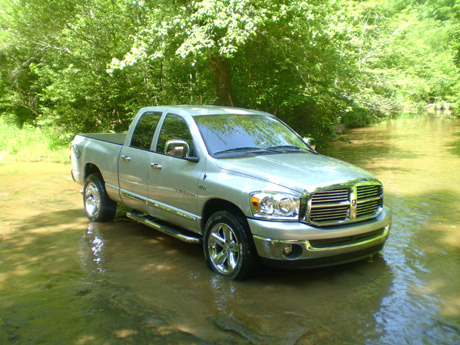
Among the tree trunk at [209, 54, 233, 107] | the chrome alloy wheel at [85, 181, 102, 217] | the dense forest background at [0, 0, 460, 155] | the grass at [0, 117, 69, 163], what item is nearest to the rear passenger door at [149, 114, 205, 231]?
the chrome alloy wheel at [85, 181, 102, 217]

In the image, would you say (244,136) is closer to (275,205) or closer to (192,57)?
(275,205)

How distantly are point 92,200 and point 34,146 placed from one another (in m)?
11.0

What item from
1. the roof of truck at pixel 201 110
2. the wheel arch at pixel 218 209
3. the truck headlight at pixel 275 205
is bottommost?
the wheel arch at pixel 218 209

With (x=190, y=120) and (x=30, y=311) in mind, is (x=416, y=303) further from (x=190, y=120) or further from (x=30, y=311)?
(x=30, y=311)

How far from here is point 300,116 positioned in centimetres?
1692

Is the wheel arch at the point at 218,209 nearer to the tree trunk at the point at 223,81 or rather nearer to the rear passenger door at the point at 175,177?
the rear passenger door at the point at 175,177

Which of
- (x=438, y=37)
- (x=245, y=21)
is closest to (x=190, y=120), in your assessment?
(x=245, y=21)

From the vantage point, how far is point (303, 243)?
4.75 meters

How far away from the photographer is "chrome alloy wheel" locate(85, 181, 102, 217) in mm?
7860

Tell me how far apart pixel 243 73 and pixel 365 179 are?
36.4 ft

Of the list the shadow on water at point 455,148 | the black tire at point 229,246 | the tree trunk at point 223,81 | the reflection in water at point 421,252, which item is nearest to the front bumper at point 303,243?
the black tire at point 229,246

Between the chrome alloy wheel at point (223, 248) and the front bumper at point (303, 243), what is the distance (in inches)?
13.8

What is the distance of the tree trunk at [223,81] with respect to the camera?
14.6 meters

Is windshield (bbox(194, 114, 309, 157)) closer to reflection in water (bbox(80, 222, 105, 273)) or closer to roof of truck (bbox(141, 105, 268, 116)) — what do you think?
roof of truck (bbox(141, 105, 268, 116))
